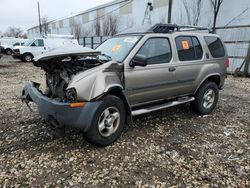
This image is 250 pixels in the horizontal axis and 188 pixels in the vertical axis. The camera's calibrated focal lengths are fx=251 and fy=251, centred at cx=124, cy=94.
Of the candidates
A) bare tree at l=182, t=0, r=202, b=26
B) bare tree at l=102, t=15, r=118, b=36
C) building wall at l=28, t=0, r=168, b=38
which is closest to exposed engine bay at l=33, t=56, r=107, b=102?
building wall at l=28, t=0, r=168, b=38

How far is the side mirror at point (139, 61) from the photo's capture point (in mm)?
3980

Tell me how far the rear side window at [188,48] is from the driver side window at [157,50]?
0.30 metres

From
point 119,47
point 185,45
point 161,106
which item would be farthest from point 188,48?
point 119,47

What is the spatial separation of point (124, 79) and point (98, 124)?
2.84 ft

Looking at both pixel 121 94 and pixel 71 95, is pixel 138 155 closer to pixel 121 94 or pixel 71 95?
pixel 121 94

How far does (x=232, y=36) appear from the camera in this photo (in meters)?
12.6

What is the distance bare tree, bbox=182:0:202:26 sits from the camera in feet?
63.7

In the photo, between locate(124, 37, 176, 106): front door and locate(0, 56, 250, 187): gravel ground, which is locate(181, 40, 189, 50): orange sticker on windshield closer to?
locate(124, 37, 176, 106): front door

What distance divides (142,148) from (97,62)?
5.13 ft

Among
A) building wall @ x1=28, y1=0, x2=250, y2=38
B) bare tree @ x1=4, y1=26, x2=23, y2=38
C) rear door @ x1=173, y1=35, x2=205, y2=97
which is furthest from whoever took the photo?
bare tree @ x1=4, y1=26, x2=23, y2=38

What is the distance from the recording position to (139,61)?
4.01 metres

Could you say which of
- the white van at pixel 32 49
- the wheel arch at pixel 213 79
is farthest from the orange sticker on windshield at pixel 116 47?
the white van at pixel 32 49

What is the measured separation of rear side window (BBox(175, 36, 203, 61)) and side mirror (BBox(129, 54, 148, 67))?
4.10 feet

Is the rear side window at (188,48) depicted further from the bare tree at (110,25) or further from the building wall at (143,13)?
the bare tree at (110,25)
